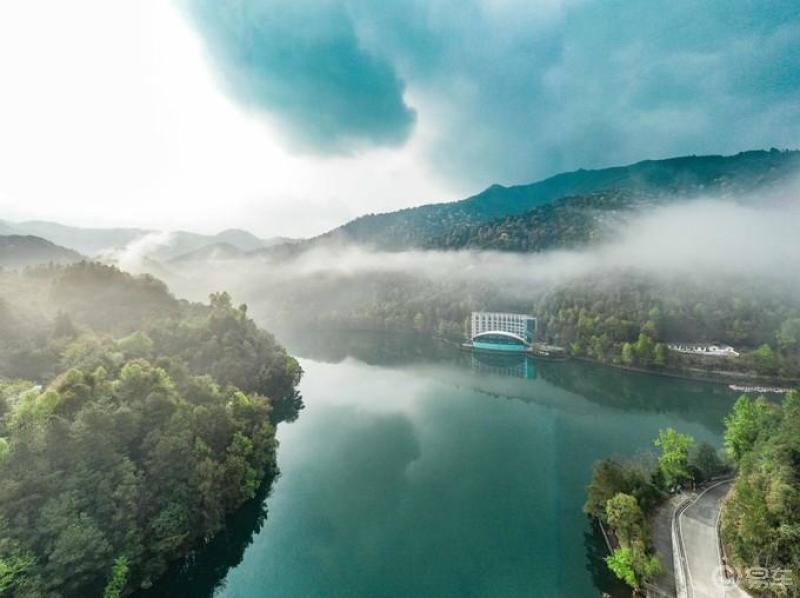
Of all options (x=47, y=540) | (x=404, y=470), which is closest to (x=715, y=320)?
(x=404, y=470)

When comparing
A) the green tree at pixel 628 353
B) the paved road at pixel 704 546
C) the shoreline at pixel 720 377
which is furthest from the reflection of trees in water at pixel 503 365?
the paved road at pixel 704 546

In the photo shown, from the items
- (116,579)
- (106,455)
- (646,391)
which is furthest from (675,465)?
(646,391)

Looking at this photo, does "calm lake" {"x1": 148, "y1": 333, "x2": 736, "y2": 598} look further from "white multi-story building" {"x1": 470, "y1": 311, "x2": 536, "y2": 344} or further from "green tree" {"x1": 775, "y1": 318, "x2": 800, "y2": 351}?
"white multi-story building" {"x1": 470, "y1": 311, "x2": 536, "y2": 344}

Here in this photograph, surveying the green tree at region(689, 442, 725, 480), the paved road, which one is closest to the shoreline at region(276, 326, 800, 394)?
the green tree at region(689, 442, 725, 480)

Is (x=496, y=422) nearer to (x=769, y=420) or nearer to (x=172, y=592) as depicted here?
(x=769, y=420)

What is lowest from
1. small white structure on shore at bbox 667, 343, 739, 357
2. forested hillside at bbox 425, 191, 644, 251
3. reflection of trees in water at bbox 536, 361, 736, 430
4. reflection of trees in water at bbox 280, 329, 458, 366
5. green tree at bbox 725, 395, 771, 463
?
reflection of trees in water at bbox 280, 329, 458, 366
